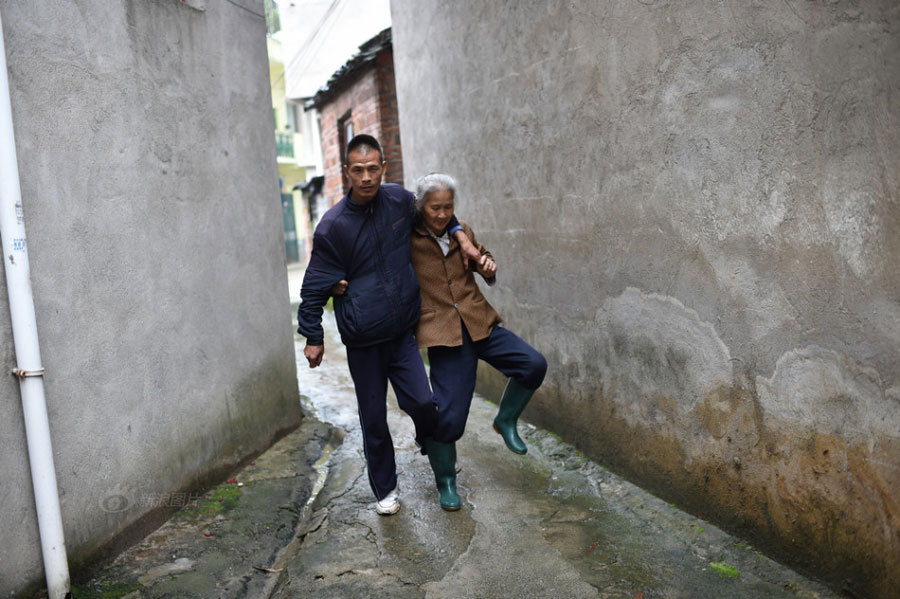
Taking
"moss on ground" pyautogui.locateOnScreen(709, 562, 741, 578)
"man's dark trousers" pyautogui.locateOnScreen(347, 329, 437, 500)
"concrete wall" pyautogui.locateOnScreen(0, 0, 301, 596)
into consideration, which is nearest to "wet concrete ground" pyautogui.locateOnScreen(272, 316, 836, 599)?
"moss on ground" pyautogui.locateOnScreen(709, 562, 741, 578)

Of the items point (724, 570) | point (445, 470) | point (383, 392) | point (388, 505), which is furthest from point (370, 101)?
point (724, 570)

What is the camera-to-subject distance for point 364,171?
3.23 m

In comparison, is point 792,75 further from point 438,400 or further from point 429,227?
point 438,400

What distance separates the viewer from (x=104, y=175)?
10.2ft

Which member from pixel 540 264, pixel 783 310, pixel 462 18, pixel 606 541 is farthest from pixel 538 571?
pixel 462 18

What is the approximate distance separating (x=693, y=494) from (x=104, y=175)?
10.2 feet

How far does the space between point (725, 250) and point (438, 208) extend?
1.33 meters

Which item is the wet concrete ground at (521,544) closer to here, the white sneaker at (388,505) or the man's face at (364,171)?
the white sneaker at (388,505)

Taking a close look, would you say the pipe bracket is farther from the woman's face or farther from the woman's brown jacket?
the woman's face

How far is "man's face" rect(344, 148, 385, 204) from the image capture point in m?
3.23

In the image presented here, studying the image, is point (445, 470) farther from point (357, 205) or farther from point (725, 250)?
point (725, 250)

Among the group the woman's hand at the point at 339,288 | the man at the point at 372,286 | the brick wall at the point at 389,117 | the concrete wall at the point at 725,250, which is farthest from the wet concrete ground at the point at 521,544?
the brick wall at the point at 389,117

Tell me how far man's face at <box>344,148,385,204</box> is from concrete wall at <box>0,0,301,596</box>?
3.36ft

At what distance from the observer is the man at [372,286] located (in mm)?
3320
